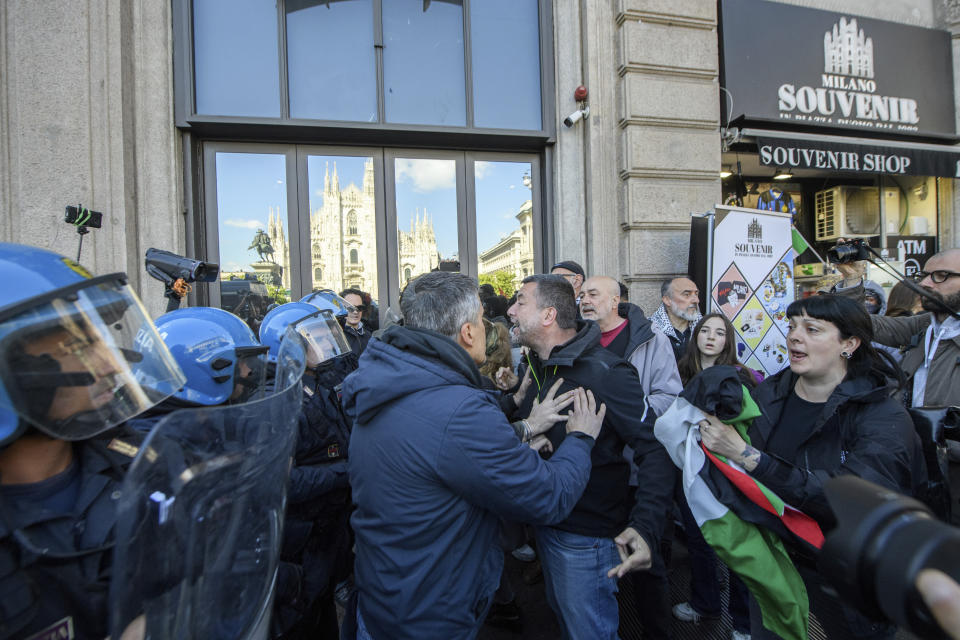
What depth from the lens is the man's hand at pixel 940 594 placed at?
671 mm

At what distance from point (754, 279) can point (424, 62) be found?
14.4 feet

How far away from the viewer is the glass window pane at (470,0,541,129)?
5543 mm

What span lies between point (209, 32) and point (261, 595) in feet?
19.1

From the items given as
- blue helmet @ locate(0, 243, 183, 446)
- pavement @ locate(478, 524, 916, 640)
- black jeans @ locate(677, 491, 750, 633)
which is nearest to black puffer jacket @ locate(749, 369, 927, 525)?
black jeans @ locate(677, 491, 750, 633)

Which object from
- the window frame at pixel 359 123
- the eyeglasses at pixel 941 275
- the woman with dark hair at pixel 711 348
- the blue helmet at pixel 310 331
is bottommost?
the woman with dark hair at pixel 711 348

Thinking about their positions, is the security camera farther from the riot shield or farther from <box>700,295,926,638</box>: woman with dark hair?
the riot shield

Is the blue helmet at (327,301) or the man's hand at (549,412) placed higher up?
the blue helmet at (327,301)

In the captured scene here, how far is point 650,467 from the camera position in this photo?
199 cm

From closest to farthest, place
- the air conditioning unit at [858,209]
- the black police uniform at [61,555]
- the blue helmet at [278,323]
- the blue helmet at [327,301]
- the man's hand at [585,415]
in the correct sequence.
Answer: the black police uniform at [61,555]
the man's hand at [585,415]
the blue helmet at [278,323]
the blue helmet at [327,301]
the air conditioning unit at [858,209]

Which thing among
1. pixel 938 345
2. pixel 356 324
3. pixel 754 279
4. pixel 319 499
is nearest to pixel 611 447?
pixel 319 499

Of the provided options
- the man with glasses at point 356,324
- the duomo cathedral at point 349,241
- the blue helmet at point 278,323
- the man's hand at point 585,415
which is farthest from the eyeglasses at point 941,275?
the duomo cathedral at point 349,241

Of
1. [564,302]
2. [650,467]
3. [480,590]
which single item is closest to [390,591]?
[480,590]

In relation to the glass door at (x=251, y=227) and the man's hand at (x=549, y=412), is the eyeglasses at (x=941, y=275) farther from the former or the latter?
the glass door at (x=251, y=227)

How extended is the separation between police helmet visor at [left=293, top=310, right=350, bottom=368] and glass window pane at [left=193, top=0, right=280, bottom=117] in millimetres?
3288
